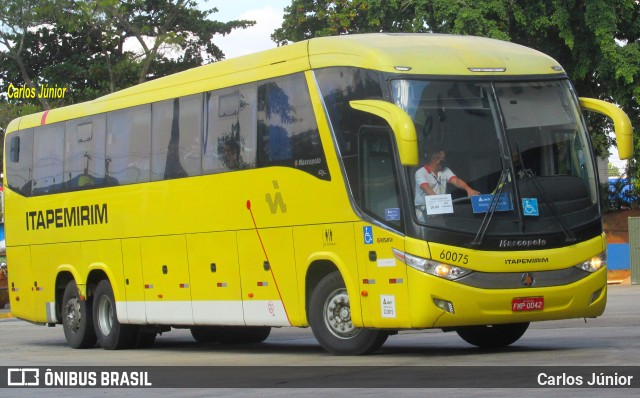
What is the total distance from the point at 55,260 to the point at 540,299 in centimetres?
1014

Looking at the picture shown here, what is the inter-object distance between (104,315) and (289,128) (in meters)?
6.31

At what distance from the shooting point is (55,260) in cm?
2141

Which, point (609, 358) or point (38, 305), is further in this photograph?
point (38, 305)

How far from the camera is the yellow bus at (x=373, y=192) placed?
45.1 ft

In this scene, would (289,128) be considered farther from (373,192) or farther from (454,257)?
(454,257)

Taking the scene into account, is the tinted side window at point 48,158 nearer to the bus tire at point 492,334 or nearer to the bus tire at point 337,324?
the bus tire at point 337,324

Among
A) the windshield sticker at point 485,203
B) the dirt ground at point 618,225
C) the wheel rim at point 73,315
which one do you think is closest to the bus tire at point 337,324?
the windshield sticker at point 485,203

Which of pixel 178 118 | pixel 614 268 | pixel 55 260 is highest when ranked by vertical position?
pixel 178 118

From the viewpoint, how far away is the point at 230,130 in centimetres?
1675

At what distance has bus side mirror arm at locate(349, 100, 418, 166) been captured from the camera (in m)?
13.1

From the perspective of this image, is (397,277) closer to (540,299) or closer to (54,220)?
(540,299)

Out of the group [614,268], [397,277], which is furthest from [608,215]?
[397,277]

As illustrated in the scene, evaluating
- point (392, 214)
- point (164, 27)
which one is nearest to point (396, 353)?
point (392, 214)

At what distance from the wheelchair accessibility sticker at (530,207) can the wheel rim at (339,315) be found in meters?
2.37
